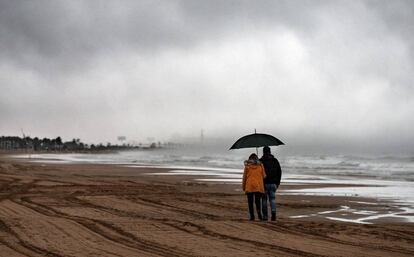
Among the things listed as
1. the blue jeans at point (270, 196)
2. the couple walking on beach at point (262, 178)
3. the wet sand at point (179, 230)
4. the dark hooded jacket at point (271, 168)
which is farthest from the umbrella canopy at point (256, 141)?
the wet sand at point (179, 230)

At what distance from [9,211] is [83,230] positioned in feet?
12.7

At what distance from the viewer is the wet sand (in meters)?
8.95

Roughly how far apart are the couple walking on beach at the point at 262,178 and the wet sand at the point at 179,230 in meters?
0.54

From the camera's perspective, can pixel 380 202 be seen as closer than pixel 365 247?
No

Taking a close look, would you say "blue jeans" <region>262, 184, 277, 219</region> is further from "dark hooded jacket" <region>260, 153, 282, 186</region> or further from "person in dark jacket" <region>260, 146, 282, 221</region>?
"dark hooded jacket" <region>260, 153, 282, 186</region>

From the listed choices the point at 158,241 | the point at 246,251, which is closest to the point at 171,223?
the point at 158,241

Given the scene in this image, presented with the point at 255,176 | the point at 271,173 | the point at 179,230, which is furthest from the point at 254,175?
the point at 179,230

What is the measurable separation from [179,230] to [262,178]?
106 inches

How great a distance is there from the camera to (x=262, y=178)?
495 inches

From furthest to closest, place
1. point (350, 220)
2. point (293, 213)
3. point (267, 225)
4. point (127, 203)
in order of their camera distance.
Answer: point (127, 203)
point (293, 213)
point (350, 220)
point (267, 225)

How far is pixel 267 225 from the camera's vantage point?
462 inches

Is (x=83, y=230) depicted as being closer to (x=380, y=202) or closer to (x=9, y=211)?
(x=9, y=211)

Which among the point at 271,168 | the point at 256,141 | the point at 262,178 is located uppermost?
the point at 256,141

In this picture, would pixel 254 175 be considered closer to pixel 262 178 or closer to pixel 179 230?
pixel 262 178
